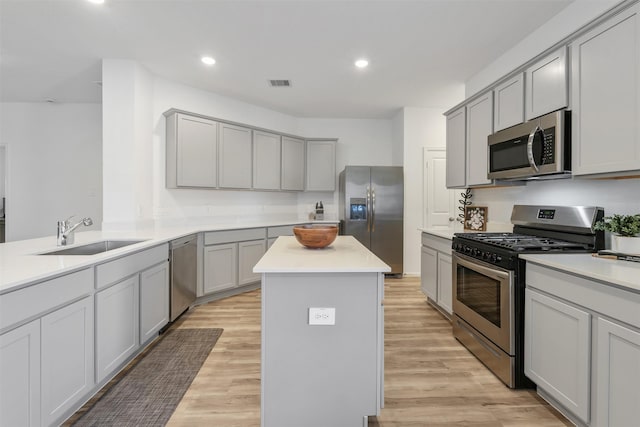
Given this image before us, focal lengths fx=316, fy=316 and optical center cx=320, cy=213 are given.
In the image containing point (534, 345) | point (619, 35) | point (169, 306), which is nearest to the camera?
point (619, 35)

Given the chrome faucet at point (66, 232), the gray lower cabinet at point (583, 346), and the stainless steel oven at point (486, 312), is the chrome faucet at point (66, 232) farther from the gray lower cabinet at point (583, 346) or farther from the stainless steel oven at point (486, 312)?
the gray lower cabinet at point (583, 346)

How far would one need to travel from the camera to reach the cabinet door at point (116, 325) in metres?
1.91

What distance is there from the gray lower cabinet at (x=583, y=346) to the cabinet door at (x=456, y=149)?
173 cm

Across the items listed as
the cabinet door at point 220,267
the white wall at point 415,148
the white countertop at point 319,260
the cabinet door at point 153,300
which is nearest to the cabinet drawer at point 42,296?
the cabinet door at point 153,300

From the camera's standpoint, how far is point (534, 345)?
1918 mm

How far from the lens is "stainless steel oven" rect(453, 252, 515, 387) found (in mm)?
2055

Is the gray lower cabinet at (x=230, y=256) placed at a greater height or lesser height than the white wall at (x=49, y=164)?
lesser

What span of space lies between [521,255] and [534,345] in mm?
542

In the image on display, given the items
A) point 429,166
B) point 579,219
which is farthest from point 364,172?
point 579,219

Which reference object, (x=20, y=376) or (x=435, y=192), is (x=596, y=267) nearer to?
(x=20, y=376)

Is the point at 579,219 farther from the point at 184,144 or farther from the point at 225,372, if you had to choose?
the point at 184,144

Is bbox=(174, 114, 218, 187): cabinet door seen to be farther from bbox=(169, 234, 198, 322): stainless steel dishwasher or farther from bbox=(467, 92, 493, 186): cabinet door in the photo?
bbox=(467, 92, 493, 186): cabinet door

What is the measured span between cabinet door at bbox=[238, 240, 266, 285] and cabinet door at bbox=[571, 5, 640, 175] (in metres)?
3.46

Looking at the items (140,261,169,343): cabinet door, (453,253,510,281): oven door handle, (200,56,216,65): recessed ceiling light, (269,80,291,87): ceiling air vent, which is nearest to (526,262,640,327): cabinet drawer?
(453,253,510,281): oven door handle
